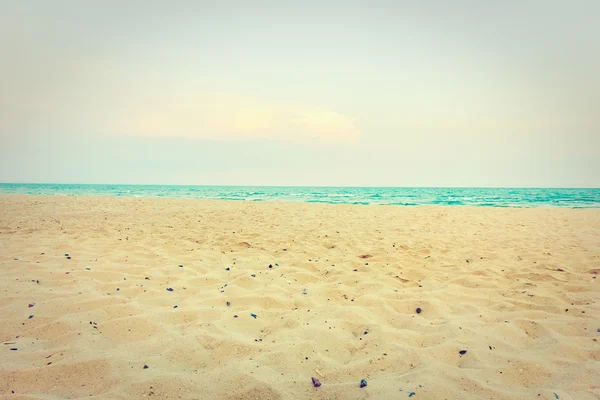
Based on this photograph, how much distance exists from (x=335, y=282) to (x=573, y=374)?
2.51m

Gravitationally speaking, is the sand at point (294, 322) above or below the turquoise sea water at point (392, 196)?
below

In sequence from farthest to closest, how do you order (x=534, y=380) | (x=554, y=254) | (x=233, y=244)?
(x=233, y=244) < (x=554, y=254) < (x=534, y=380)

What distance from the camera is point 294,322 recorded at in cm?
313

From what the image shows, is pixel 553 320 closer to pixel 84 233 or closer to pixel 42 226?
pixel 84 233

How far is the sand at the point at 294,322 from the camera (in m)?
2.20

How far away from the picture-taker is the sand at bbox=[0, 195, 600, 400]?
2.20 meters

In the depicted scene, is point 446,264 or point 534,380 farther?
point 446,264

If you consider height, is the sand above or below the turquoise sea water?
below

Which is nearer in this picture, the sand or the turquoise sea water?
the sand

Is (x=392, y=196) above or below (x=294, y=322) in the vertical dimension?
above

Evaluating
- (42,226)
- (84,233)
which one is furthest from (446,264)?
(42,226)

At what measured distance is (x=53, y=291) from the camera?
12.1ft

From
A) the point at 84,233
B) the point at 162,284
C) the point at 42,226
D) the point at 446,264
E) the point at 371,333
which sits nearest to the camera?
the point at 371,333

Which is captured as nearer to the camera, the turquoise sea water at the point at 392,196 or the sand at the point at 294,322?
the sand at the point at 294,322
